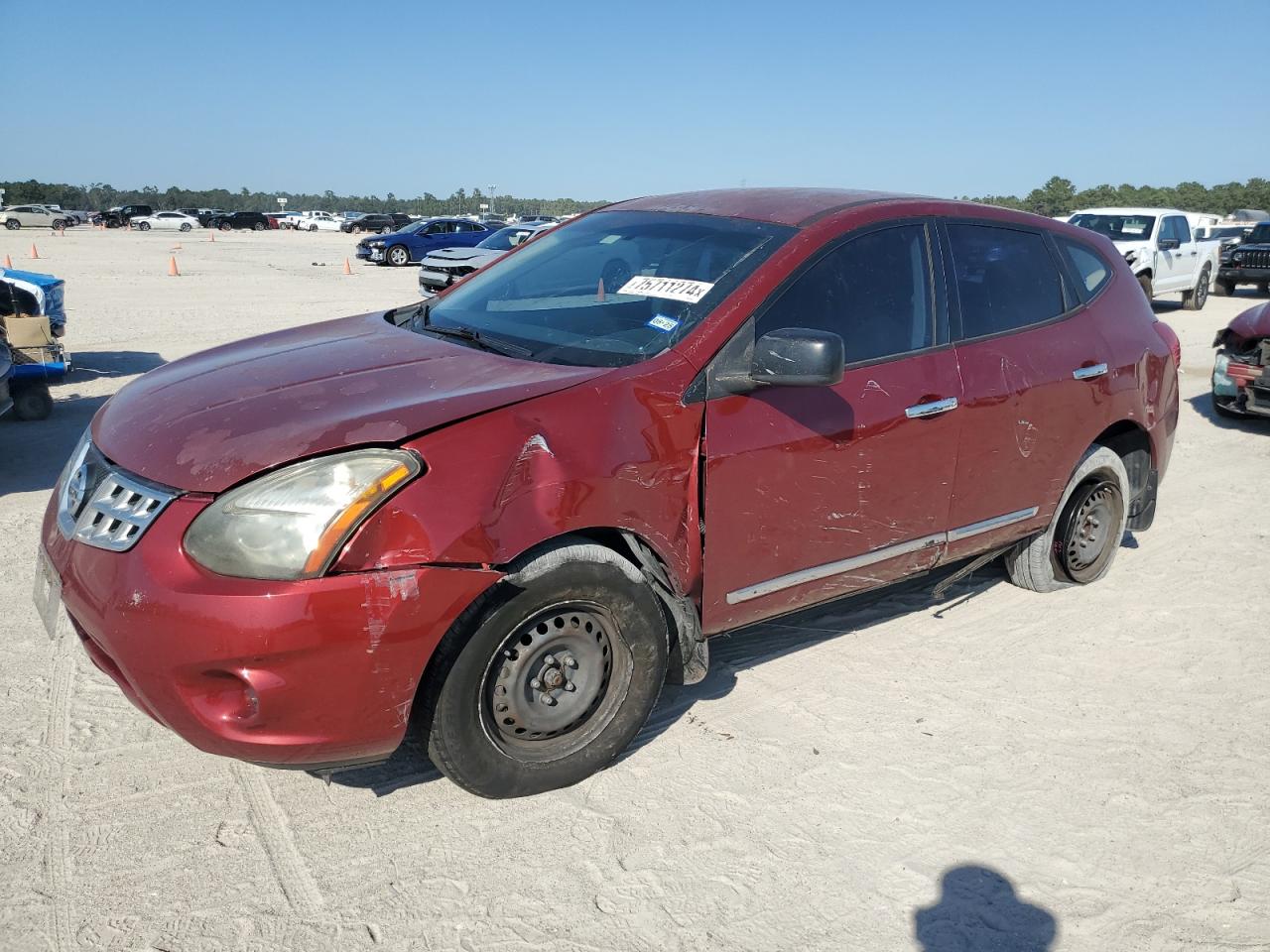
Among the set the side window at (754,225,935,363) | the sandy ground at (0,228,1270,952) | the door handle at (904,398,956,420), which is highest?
the side window at (754,225,935,363)

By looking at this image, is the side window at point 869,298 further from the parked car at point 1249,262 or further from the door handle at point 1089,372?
the parked car at point 1249,262

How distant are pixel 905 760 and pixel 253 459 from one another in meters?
2.32

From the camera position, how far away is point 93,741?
11.1 feet

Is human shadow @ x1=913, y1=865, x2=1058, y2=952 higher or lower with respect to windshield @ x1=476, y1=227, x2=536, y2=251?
lower

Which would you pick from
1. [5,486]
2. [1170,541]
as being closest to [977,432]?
[1170,541]

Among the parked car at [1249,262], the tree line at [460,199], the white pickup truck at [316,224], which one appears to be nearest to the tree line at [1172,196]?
the tree line at [460,199]

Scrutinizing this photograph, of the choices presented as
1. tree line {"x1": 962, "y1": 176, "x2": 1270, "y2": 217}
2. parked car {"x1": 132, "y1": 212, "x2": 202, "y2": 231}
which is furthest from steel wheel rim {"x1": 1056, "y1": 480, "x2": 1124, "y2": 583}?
parked car {"x1": 132, "y1": 212, "x2": 202, "y2": 231}

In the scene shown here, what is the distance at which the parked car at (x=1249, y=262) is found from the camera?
19.6 meters

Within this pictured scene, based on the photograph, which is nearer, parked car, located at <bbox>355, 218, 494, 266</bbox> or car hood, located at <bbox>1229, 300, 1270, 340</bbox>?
car hood, located at <bbox>1229, 300, 1270, 340</bbox>

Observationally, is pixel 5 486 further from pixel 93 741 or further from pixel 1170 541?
pixel 1170 541

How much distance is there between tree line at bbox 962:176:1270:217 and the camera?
52062 millimetres

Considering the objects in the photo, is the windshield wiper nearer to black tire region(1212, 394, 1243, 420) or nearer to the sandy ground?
the sandy ground

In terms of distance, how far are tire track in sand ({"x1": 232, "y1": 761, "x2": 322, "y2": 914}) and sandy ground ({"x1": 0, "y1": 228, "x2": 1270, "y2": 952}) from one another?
0.05ft

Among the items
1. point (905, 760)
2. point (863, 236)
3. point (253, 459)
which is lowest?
point (905, 760)
